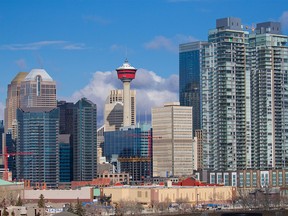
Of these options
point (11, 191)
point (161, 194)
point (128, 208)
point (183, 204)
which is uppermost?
point (11, 191)

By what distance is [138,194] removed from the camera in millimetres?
191000

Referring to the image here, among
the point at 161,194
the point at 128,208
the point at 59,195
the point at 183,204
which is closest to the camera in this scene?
the point at 128,208

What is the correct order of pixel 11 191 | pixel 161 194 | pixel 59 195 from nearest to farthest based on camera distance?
pixel 11 191 < pixel 161 194 < pixel 59 195

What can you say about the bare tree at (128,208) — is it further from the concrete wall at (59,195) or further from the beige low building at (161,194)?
the concrete wall at (59,195)

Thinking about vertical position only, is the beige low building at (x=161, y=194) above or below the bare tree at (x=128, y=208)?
above

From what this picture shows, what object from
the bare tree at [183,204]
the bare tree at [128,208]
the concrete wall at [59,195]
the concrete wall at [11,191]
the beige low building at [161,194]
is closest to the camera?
the bare tree at [128,208]

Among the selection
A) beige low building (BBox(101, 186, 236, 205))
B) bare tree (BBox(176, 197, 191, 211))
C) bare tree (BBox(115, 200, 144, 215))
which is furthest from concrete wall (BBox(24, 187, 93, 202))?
bare tree (BBox(115, 200, 144, 215))

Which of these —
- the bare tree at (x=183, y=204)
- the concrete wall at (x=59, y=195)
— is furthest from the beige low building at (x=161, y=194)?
the concrete wall at (x=59, y=195)

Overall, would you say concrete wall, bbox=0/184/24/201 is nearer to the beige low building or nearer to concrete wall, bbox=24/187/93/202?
concrete wall, bbox=24/187/93/202

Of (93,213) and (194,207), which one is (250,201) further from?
(93,213)

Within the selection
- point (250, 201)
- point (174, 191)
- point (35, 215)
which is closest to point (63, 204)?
point (174, 191)

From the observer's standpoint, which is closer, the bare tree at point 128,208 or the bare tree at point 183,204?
the bare tree at point 128,208

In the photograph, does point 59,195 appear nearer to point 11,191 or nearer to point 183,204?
point 11,191

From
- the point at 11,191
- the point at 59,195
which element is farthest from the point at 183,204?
the point at 11,191
